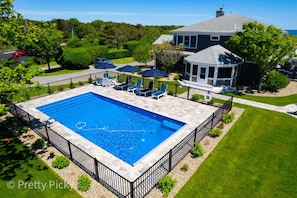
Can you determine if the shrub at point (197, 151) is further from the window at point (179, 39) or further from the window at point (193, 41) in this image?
the window at point (179, 39)

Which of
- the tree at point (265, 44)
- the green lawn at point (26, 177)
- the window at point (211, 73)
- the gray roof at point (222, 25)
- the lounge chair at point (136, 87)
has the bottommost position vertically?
the green lawn at point (26, 177)

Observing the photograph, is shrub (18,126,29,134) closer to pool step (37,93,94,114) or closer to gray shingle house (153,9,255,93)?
pool step (37,93,94,114)

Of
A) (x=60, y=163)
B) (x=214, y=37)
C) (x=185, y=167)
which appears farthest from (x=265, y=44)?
(x=60, y=163)

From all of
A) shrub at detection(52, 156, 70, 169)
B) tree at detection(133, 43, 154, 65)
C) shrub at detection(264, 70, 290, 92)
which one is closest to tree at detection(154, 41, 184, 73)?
tree at detection(133, 43, 154, 65)

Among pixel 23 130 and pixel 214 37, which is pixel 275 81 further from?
pixel 23 130

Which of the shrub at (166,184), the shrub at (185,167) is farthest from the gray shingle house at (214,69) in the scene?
the shrub at (166,184)

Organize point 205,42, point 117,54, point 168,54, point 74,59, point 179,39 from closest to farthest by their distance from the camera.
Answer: point 205,42 < point 168,54 < point 179,39 < point 74,59 < point 117,54
